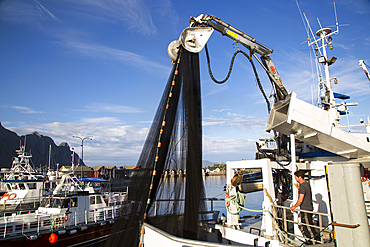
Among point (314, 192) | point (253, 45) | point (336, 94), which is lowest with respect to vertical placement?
point (314, 192)

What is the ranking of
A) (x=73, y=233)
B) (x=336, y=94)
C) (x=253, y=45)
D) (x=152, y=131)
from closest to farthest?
(x=152, y=131) < (x=253, y=45) < (x=336, y=94) < (x=73, y=233)

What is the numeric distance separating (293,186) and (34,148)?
147 m

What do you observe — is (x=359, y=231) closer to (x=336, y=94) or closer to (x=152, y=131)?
(x=152, y=131)

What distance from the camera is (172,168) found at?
14.8 feet

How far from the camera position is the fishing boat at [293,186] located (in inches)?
101

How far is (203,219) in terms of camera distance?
436 centimetres

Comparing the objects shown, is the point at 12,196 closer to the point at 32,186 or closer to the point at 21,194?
Result: the point at 21,194

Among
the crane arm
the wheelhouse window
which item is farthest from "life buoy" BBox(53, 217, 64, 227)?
the crane arm

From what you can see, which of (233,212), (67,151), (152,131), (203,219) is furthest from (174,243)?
(67,151)

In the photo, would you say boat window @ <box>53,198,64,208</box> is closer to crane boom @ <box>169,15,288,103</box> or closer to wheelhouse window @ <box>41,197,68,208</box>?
wheelhouse window @ <box>41,197,68,208</box>

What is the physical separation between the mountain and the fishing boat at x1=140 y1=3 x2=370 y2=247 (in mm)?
79779

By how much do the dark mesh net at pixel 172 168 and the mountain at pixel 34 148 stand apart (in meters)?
80.1

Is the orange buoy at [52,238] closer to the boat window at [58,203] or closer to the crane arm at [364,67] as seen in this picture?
the boat window at [58,203]

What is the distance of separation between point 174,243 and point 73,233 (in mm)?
9721
